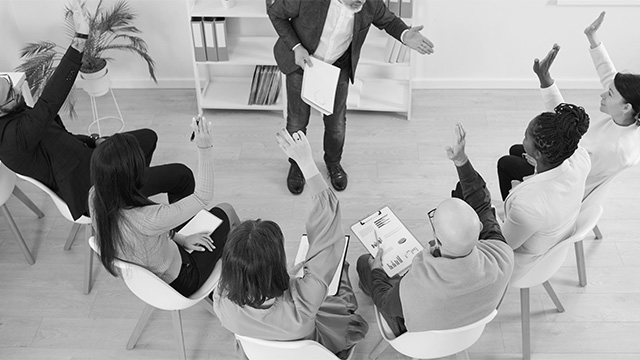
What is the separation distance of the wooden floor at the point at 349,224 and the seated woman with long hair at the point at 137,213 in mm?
643

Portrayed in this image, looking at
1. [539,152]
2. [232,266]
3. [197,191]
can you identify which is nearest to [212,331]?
[197,191]

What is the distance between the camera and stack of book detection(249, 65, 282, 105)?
480 cm

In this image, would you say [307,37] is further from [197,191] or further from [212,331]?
[212,331]

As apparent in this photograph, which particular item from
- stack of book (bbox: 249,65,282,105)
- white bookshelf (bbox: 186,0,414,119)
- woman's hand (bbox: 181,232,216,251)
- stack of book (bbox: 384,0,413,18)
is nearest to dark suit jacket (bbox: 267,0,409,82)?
stack of book (bbox: 384,0,413,18)

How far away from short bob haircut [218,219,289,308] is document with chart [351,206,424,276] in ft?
3.19

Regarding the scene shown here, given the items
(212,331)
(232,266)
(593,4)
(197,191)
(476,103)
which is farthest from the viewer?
(476,103)

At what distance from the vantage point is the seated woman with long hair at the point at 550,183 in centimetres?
276

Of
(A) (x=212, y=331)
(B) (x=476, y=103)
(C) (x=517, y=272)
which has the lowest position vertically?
(A) (x=212, y=331)

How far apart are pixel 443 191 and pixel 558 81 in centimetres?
151

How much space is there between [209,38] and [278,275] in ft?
8.43

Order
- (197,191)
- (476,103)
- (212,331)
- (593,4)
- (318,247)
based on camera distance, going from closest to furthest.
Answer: (318,247)
(197,191)
(212,331)
(593,4)
(476,103)

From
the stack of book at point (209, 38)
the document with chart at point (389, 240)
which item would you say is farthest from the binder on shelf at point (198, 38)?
the document with chart at point (389, 240)

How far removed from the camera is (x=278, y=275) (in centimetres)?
240

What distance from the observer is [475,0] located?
4.71 m
